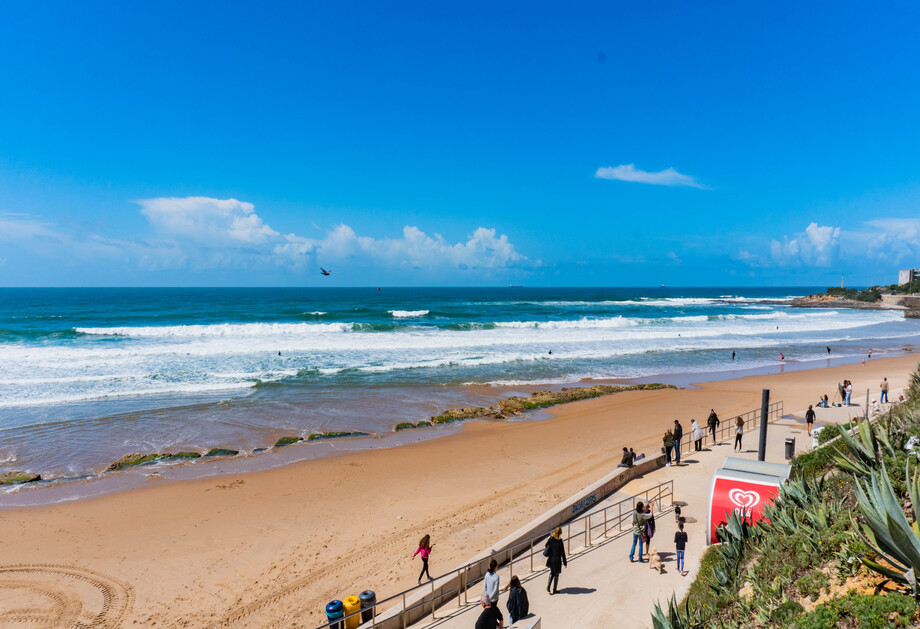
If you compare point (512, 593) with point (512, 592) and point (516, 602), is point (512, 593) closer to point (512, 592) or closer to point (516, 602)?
point (512, 592)

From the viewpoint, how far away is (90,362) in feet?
102

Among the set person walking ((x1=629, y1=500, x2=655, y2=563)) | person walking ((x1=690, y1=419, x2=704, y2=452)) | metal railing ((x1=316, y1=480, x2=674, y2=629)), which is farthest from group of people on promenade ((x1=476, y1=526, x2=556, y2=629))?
person walking ((x1=690, y1=419, x2=704, y2=452))

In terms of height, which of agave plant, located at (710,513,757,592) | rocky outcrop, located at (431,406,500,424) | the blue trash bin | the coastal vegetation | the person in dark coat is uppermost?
the coastal vegetation

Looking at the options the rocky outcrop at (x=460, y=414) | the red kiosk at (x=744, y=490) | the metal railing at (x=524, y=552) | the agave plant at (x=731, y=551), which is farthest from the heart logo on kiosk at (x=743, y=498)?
the rocky outcrop at (x=460, y=414)

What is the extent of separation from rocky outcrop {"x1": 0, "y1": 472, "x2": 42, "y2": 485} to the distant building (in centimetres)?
14666

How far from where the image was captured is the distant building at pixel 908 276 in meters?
109

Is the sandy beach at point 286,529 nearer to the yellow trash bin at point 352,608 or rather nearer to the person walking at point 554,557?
the yellow trash bin at point 352,608

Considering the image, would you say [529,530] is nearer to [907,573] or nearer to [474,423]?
[907,573]

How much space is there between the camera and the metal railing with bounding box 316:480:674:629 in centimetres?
739

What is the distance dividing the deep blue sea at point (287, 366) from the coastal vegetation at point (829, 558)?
47.0ft

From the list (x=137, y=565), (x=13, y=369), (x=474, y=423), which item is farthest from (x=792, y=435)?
(x=13, y=369)

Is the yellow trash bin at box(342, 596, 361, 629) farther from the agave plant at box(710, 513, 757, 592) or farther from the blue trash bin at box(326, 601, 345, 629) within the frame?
the agave plant at box(710, 513, 757, 592)

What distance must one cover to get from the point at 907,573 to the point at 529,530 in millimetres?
6396

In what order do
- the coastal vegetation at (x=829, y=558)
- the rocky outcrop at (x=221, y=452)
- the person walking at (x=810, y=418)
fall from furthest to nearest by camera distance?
the person walking at (x=810, y=418)
the rocky outcrop at (x=221, y=452)
the coastal vegetation at (x=829, y=558)
